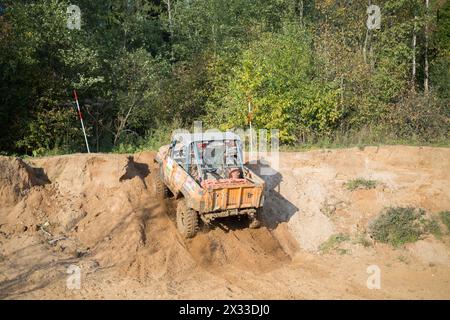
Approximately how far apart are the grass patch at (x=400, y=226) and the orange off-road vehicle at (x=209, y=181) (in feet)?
9.41

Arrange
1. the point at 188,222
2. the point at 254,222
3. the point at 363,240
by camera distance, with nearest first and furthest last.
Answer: the point at 188,222, the point at 254,222, the point at 363,240

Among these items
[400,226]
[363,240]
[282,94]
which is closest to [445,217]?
[400,226]

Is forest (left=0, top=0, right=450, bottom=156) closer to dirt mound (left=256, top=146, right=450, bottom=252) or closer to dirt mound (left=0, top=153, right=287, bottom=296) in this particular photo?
dirt mound (left=256, top=146, right=450, bottom=252)

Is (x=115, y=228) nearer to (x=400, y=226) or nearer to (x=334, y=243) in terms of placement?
(x=334, y=243)

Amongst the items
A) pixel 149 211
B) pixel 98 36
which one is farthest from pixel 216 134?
Answer: pixel 98 36

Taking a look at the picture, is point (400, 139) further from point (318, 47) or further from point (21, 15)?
point (21, 15)

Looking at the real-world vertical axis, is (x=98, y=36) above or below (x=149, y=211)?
above

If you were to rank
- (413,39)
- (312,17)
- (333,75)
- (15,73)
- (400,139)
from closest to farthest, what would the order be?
(15,73), (400,139), (333,75), (413,39), (312,17)

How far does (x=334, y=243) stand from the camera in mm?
10773

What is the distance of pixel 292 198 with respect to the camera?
39.7ft

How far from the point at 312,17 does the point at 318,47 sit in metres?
7.59

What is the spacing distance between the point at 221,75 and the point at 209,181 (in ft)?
34.5

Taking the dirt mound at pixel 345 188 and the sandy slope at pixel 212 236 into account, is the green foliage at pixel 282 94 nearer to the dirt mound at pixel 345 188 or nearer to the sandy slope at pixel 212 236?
the dirt mound at pixel 345 188

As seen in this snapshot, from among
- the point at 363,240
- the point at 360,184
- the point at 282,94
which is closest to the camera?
the point at 363,240
